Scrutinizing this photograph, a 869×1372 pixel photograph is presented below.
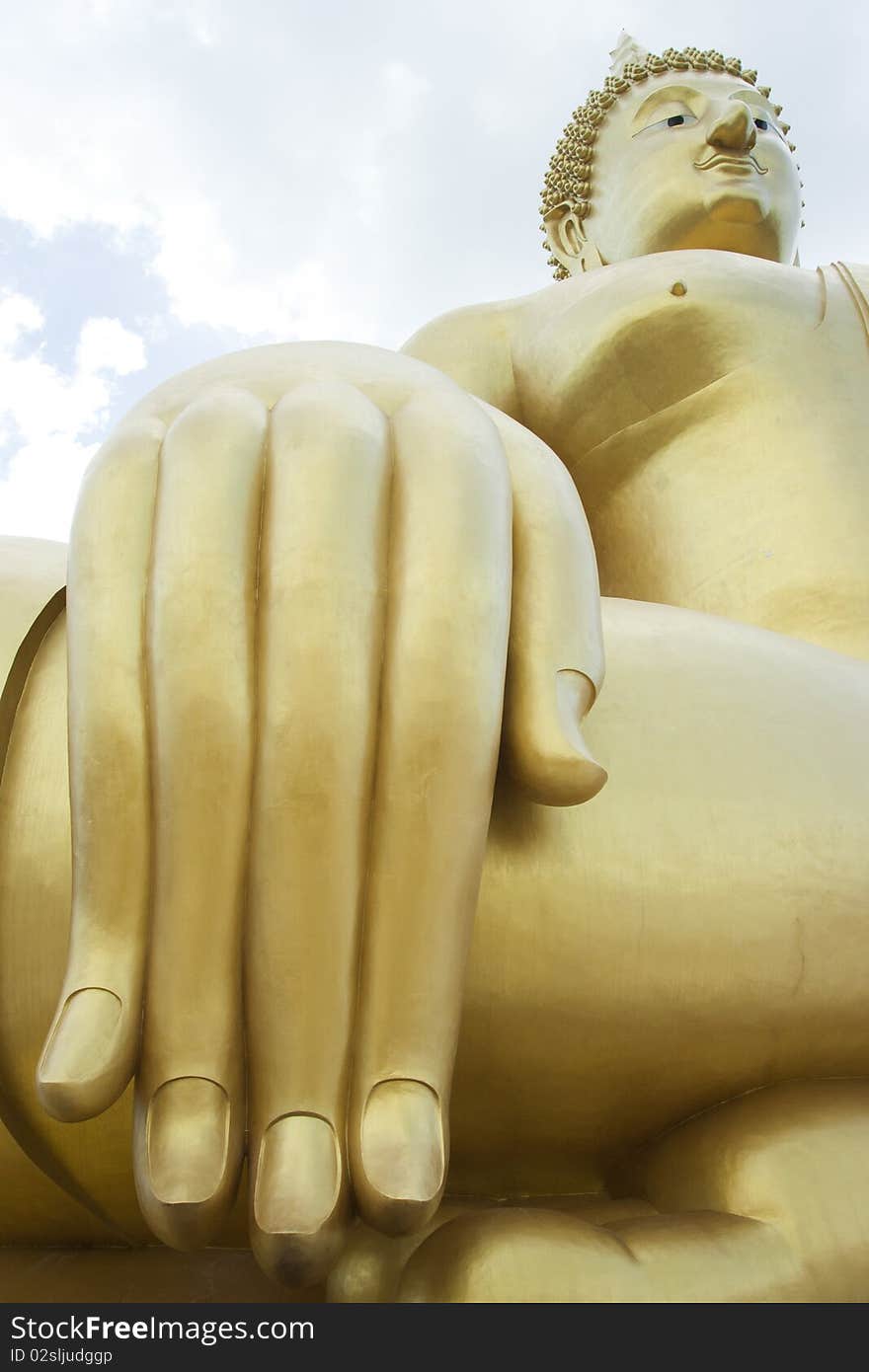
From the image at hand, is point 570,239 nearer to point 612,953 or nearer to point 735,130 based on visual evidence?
point 735,130

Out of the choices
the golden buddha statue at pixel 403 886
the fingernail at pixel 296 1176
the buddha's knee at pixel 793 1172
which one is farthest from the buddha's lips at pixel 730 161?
the fingernail at pixel 296 1176

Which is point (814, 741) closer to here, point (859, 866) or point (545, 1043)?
point (859, 866)

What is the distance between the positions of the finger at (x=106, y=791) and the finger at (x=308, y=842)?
10cm

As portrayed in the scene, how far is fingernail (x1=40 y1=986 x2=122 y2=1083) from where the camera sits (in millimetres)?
947

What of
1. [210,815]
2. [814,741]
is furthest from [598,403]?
[210,815]

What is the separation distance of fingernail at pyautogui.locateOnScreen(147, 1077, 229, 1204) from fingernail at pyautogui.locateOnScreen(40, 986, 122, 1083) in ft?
0.20

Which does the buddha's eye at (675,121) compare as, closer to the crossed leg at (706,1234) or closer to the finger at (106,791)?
the finger at (106,791)

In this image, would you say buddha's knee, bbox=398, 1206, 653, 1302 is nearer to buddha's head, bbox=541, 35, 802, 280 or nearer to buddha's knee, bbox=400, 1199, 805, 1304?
buddha's knee, bbox=400, 1199, 805, 1304

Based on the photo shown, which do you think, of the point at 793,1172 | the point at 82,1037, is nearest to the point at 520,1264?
the point at 793,1172

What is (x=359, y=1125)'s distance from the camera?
98cm

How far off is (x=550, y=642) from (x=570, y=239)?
2.11 meters

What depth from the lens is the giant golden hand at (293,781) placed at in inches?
38.3

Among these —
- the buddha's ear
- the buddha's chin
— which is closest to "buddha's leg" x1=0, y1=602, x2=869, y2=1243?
the buddha's chin

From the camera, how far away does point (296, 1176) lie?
936mm
